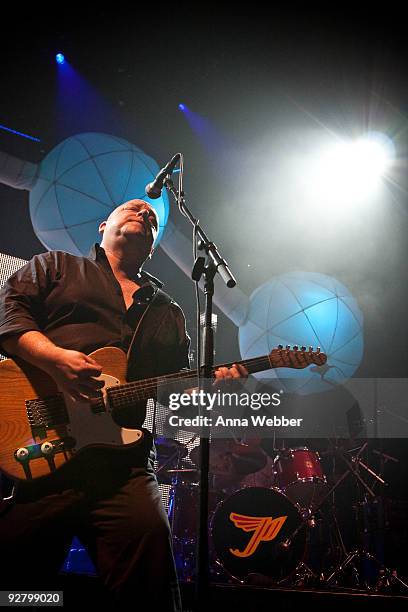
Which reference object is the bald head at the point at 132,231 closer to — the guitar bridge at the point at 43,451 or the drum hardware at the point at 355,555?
the guitar bridge at the point at 43,451

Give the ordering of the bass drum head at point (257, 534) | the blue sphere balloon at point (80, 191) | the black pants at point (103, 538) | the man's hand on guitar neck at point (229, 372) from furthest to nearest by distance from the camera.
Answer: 1. the bass drum head at point (257, 534)
2. the blue sphere balloon at point (80, 191)
3. the man's hand on guitar neck at point (229, 372)
4. the black pants at point (103, 538)

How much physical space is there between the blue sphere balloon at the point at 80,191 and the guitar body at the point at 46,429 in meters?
1.46

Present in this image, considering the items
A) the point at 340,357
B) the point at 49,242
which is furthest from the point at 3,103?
the point at 340,357

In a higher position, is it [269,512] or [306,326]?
[306,326]

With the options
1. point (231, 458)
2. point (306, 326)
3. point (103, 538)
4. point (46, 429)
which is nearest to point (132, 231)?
point (46, 429)

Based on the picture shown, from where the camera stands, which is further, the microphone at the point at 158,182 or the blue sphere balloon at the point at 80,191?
the blue sphere balloon at the point at 80,191

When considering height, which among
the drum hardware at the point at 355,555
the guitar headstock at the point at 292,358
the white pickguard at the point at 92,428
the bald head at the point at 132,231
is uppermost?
→ the bald head at the point at 132,231

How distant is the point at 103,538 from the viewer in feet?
7.59

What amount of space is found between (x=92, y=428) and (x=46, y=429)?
8.3 inches

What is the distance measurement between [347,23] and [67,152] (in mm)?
2850

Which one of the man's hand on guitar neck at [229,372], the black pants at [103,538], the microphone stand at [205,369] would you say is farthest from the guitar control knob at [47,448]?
the man's hand on guitar neck at [229,372]

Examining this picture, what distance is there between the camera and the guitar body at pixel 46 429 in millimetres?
2287

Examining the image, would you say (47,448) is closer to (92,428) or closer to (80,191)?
(92,428)

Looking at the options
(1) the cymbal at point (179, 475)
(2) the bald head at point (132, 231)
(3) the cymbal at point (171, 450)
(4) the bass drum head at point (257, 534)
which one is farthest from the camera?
(3) the cymbal at point (171, 450)
